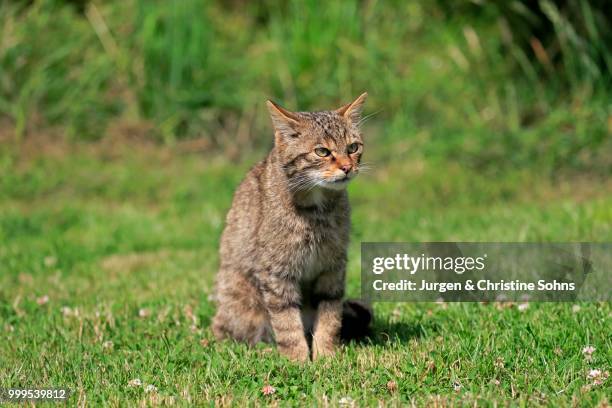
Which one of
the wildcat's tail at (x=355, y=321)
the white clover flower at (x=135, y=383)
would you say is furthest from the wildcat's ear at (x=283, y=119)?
the white clover flower at (x=135, y=383)

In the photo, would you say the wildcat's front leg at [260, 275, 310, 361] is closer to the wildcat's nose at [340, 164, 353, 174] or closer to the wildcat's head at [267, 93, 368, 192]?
the wildcat's head at [267, 93, 368, 192]

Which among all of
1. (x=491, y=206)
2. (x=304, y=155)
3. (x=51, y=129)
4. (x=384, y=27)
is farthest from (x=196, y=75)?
(x=304, y=155)

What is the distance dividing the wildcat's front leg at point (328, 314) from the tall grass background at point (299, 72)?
5.41 meters

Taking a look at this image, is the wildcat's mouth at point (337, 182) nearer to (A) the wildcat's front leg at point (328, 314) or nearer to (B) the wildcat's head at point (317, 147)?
(B) the wildcat's head at point (317, 147)

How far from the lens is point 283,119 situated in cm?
493

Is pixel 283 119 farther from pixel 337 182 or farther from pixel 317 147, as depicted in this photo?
pixel 337 182

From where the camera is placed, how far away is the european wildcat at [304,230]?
15.9 feet

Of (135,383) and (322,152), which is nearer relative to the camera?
(135,383)

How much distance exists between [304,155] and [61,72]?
7291 mm

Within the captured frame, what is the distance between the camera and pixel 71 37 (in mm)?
11539

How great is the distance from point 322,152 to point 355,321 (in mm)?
1094

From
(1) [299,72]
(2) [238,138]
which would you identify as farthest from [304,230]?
(1) [299,72]

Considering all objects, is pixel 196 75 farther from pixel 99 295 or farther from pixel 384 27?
pixel 99 295

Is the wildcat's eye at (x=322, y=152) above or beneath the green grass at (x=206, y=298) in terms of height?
above
